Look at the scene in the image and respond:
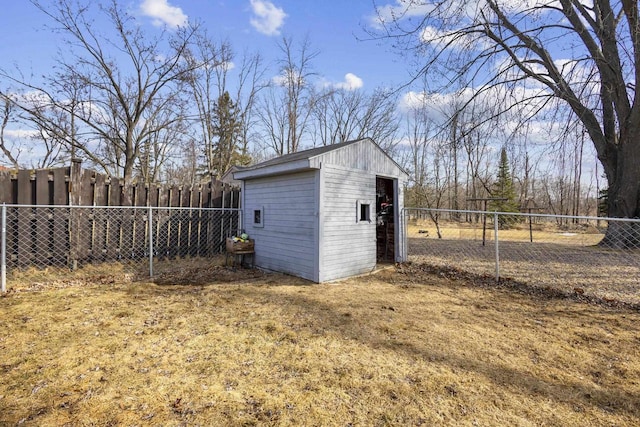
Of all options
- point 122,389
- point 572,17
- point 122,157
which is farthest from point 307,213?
point 122,157

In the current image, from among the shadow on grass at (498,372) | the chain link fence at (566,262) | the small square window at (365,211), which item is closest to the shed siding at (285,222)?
the small square window at (365,211)

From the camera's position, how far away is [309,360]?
269 centimetres

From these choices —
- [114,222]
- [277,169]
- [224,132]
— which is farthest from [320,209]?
[224,132]

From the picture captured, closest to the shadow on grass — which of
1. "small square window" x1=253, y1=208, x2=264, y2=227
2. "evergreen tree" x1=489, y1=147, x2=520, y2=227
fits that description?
"small square window" x1=253, y1=208, x2=264, y2=227

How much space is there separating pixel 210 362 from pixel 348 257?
3.65 m

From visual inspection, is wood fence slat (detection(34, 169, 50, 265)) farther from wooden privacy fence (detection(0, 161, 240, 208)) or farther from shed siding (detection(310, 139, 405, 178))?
shed siding (detection(310, 139, 405, 178))

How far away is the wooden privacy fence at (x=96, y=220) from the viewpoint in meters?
5.11

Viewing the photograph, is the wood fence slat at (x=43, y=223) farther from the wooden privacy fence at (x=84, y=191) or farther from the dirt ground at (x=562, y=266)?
the dirt ground at (x=562, y=266)

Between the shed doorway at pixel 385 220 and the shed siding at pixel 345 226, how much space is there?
122 centimetres

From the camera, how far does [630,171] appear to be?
27.0 ft

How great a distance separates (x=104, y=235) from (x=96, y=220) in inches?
12.9

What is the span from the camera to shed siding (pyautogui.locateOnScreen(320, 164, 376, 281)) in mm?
5445

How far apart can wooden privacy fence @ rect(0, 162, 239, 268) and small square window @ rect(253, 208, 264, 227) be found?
1.17 meters

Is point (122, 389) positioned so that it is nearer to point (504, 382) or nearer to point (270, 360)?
point (270, 360)
